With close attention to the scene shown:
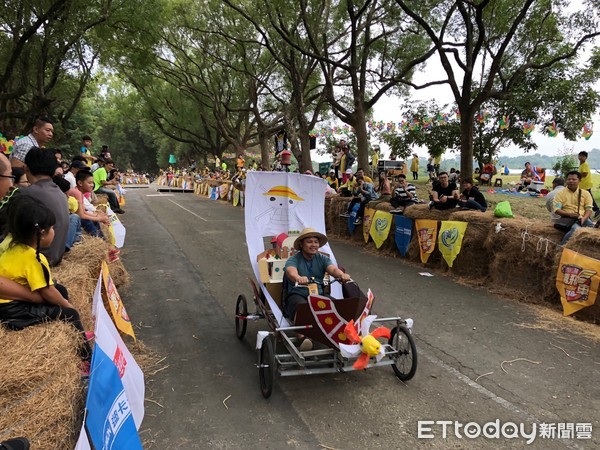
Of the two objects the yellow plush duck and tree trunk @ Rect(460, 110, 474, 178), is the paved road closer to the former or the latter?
the yellow plush duck

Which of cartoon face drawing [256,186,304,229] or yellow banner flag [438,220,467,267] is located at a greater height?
cartoon face drawing [256,186,304,229]

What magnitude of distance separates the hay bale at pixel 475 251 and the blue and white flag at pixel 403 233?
1.48 m

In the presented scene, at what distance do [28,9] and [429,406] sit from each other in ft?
54.1

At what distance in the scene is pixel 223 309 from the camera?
6184mm

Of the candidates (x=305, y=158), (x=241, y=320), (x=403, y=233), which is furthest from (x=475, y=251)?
(x=305, y=158)

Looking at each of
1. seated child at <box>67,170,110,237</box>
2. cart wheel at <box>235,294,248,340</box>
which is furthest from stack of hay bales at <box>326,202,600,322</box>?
seated child at <box>67,170,110,237</box>

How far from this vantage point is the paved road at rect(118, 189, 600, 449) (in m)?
3.25

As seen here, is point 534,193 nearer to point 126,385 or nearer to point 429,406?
point 429,406

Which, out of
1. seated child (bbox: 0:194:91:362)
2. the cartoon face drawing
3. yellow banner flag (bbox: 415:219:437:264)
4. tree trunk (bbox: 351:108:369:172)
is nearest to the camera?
seated child (bbox: 0:194:91:362)

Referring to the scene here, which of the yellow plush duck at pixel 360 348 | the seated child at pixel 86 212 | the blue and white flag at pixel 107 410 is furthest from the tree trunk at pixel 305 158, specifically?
the blue and white flag at pixel 107 410

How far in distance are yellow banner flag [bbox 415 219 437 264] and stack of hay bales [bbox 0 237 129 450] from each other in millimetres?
7261

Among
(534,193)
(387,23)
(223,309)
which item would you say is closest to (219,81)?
(387,23)

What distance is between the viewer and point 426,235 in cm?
882

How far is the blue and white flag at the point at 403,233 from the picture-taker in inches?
370
